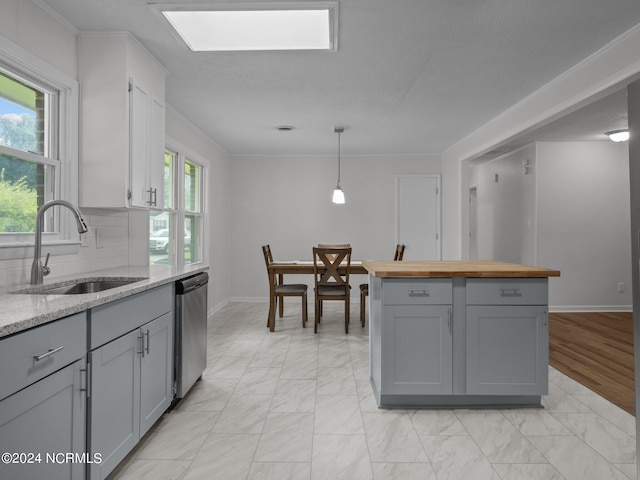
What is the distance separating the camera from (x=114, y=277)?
2.51 m

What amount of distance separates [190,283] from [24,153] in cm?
116

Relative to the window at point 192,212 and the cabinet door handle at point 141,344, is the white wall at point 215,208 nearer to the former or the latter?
the window at point 192,212

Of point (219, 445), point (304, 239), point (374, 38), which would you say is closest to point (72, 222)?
point (219, 445)

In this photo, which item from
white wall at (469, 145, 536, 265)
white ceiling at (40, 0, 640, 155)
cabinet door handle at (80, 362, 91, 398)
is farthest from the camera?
white wall at (469, 145, 536, 265)

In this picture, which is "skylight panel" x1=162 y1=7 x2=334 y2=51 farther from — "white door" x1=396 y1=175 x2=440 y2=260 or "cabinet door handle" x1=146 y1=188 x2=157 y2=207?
"white door" x1=396 y1=175 x2=440 y2=260

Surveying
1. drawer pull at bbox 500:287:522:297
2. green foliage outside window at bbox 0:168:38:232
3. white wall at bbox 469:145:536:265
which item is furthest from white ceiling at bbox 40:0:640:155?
drawer pull at bbox 500:287:522:297

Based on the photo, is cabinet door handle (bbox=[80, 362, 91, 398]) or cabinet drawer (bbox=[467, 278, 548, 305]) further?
cabinet drawer (bbox=[467, 278, 548, 305])

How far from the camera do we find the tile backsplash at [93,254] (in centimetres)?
220

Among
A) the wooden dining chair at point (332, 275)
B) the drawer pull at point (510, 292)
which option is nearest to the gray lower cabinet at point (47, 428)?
the drawer pull at point (510, 292)

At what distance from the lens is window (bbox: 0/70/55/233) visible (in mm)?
2209

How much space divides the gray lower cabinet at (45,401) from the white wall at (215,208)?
3494 mm

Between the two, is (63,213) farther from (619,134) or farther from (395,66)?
(619,134)

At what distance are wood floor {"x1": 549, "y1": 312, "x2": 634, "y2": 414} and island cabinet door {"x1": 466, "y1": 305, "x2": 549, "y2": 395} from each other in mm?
664

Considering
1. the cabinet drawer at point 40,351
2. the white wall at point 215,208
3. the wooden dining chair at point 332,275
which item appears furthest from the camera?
the white wall at point 215,208
